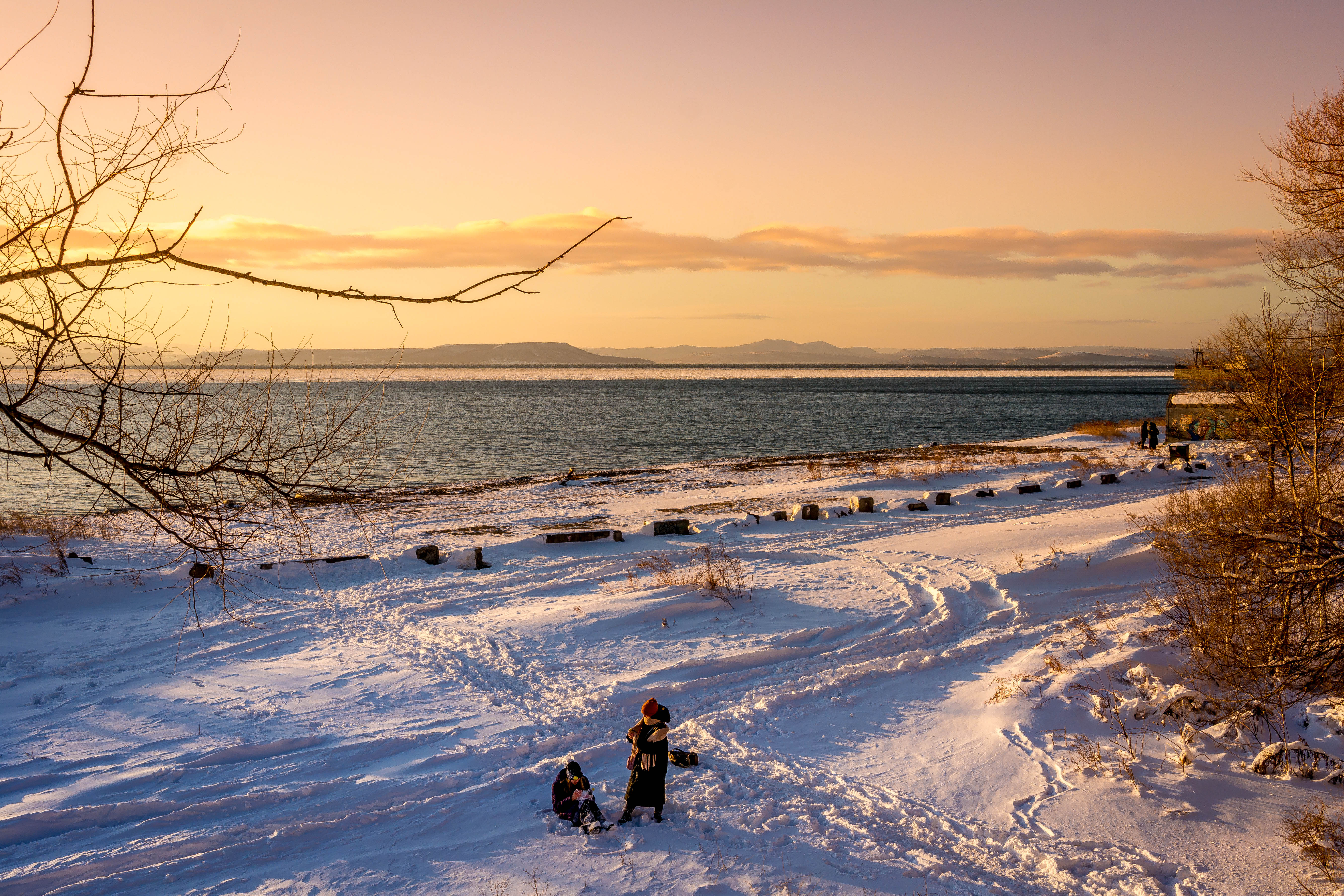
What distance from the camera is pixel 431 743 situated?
7.18 m

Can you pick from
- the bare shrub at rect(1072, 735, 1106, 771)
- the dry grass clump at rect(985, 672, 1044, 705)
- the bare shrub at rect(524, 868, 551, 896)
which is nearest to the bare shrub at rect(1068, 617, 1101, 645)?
the dry grass clump at rect(985, 672, 1044, 705)

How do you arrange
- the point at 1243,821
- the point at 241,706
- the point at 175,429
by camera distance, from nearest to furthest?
the point at 175,429
the point at 1243,821
the point at 241,706

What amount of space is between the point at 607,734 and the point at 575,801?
164 centimetres

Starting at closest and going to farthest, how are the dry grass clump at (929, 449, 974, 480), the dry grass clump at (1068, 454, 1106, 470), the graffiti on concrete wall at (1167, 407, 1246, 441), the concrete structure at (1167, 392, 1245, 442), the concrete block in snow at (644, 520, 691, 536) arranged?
the concrete block in snow at (644, 520, 691, 536) → the dry grass clump at (929, 449, 974, 480) → the dry grass clump at (1068, 454, 1106, 470) → the concrete structure at (1167, 392, 1245, 442) → the graffiti on concrete wall at (1167, 407, 1246, 441)

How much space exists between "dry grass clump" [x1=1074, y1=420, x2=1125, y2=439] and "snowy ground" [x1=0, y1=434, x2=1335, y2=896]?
28.6 meters

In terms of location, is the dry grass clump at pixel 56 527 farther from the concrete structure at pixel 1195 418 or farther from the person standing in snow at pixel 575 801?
the concrete structure at pixel 1195 418

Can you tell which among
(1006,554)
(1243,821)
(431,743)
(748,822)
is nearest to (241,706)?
(431,743)

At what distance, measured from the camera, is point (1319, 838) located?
5047mm

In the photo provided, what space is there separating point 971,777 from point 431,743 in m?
4.81

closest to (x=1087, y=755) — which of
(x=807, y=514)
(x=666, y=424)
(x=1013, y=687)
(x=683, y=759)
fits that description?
(x=1013, y=687)

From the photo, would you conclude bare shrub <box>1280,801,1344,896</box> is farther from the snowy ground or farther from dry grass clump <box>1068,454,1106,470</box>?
dry grass clump <box>1068,454,1106,470</box>

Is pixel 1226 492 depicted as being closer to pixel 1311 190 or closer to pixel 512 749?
pixel 1311 190

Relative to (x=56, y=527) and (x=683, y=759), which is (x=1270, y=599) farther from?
(x=56, y=527)

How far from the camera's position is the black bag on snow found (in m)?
6.34
